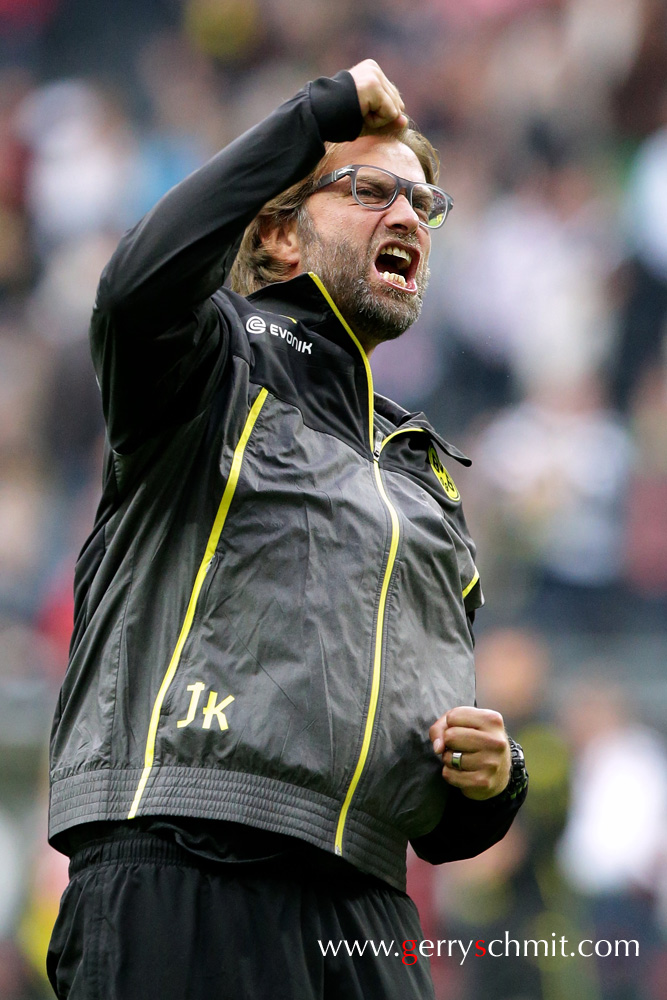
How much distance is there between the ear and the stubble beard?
0.22 ft

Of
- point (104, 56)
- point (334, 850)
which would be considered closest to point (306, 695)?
point (334, 850)

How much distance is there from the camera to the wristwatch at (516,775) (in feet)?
7.11

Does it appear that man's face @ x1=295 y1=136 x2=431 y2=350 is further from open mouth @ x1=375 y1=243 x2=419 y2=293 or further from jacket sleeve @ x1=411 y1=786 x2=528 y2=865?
jacket sleeve @ x1=411 y1=786 x2=528 y2=865

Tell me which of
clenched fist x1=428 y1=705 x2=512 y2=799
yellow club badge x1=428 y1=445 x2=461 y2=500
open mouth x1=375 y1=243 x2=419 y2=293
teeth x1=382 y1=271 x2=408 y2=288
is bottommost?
clenched fist x1=428 y1=705 x2=512 y2=799

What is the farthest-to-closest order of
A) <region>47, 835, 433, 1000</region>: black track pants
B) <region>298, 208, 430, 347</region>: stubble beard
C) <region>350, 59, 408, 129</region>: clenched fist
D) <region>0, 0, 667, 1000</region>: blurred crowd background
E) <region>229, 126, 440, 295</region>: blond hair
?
<region>0, 0, 667, 1000</region>: blurred crowd background
<region>229, 126, 440, 295</region>: blond hair
<region>298, 208, 430, 347</region>: stubble beard
<region>350, 59, 408, 129</region>: clenched fist
<region>47, 835, 433, 1000</region>: black track pants

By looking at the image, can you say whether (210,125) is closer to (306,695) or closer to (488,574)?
(488,574)

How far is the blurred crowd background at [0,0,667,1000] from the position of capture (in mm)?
4922

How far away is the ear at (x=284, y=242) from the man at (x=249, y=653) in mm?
349

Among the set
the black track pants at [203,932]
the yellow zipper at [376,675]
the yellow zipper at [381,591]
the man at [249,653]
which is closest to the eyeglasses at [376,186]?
the yellow zipper at [381,591]

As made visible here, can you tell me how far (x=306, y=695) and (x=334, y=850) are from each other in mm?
206

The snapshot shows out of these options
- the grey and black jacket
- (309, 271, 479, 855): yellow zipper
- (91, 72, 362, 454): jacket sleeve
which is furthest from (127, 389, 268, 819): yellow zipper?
(309, 271, 479, 855): yellow zipper

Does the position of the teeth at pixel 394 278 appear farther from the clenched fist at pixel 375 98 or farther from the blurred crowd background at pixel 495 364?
the blurred crowd background at pixel 495 364

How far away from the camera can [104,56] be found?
24.6 ft

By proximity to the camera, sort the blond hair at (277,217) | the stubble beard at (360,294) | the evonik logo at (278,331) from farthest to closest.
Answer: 1. the blond hair at (277,217)
2. the stubble beard at (360,294)
3. the evonik logo at (278,331)
